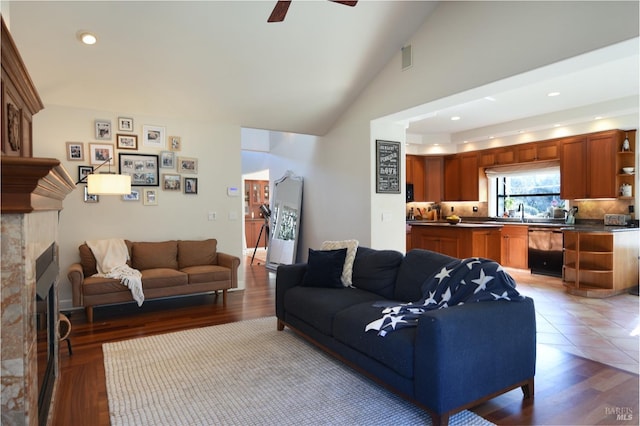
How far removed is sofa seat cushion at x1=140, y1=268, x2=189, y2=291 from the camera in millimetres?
4426

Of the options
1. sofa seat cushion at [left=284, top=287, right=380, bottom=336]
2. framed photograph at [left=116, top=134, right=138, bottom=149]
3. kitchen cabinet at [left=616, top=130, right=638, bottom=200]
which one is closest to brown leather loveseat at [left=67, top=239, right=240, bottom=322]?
framed photograph at [left=116, top=134, right=138, bottom=149]

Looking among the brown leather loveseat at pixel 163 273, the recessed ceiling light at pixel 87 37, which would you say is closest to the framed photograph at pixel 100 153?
the brown leather loveseat at pixel 163 273

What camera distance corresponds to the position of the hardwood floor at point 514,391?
226 cm

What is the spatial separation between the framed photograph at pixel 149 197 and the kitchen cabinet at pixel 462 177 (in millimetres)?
6421

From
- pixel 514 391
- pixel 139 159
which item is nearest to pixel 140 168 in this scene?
pixel 139 159

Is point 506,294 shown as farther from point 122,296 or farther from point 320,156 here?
point 320,156

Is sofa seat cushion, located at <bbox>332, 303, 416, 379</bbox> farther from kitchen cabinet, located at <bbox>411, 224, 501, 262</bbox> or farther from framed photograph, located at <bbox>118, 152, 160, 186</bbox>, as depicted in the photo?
kitchen cabinet, located at <bbox>411, 224, 501, 262</bbox>

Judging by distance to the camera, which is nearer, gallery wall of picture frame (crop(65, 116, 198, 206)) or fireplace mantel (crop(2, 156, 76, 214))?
fireplace mantel (crop(2, 156, 76, 214))

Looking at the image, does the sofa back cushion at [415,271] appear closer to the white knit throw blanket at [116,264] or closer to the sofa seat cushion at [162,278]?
the sofa seat cushion at [162,278]

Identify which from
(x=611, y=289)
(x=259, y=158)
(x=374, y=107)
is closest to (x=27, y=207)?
(x=374, y=107)

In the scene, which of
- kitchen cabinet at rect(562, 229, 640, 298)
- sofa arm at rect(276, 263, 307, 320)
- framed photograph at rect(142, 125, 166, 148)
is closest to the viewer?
sofa arm at rect(276, 263, 307, 320)

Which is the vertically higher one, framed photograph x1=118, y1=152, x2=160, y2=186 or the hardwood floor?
framed photograph x1=118, y1=152, x2=160, y2=186

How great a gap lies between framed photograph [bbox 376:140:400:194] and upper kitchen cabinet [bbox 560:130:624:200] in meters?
3.48

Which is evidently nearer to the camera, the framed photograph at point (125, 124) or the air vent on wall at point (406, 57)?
the air vent on wall at point (406, 57)
